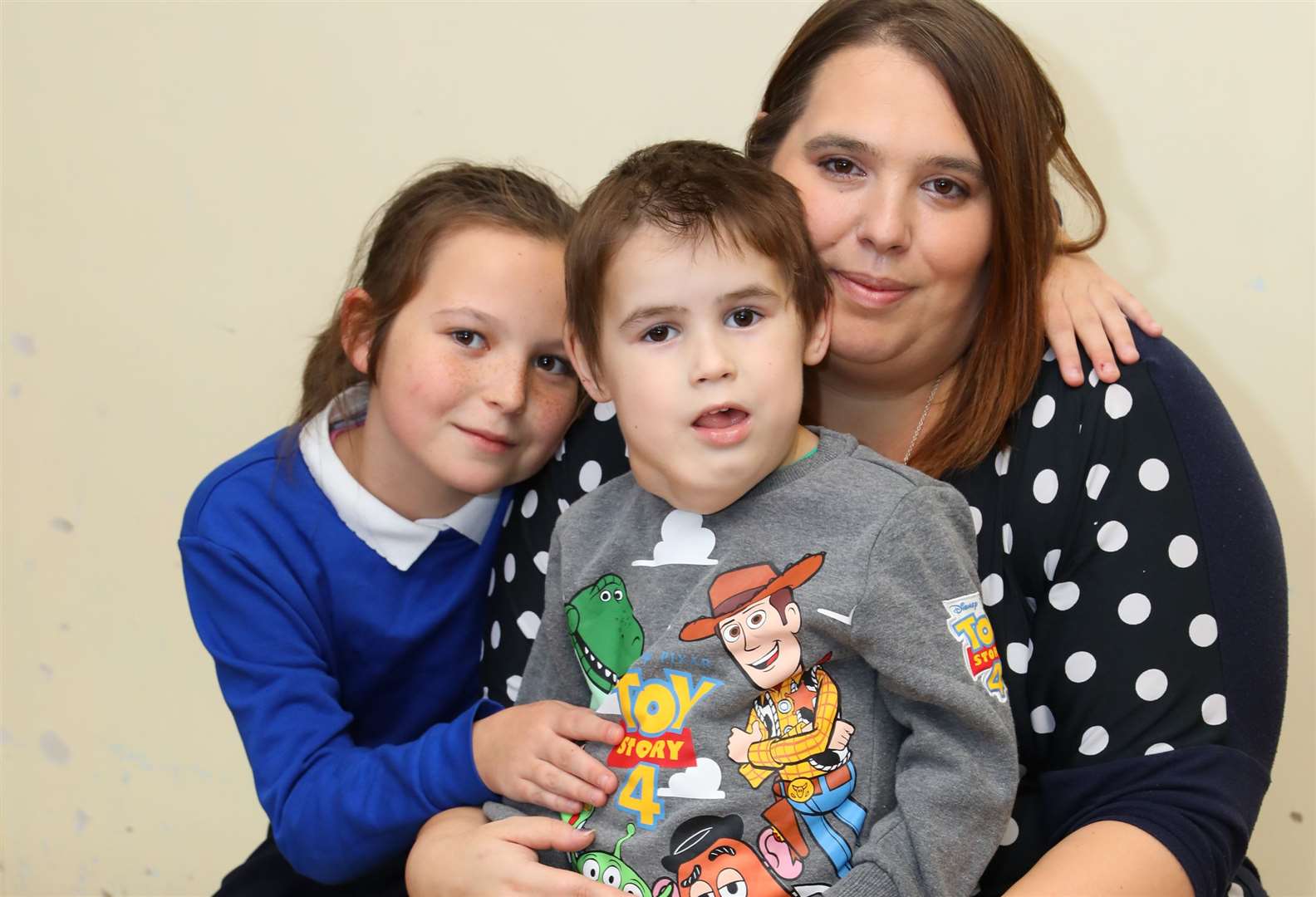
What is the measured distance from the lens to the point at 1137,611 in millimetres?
1450

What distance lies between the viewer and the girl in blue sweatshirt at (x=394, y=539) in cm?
157

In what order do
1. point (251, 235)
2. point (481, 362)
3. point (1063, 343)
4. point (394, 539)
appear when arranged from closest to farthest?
point (1063, 343) < point (481, 362) < point (394, 539) < point (251, 235)

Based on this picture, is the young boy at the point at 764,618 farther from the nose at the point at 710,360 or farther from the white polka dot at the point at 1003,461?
the white polka dot at the point at 1003,461

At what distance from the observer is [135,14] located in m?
2.42

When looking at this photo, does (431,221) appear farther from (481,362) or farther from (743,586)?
(743,586)

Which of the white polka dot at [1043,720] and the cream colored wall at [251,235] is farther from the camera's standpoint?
the cream colored wall at [251,235]

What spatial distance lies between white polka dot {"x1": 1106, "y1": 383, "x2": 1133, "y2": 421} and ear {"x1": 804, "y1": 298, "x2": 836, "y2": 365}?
306 mm

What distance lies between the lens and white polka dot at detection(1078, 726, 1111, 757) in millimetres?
1452

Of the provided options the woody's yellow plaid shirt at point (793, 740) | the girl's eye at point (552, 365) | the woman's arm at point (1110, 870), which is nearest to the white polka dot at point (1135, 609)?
the woman's arm at point (1110, 870)

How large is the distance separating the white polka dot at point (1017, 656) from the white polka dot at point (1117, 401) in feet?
0.86

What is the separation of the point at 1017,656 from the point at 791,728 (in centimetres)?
33

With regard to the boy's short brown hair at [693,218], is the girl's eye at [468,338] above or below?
below

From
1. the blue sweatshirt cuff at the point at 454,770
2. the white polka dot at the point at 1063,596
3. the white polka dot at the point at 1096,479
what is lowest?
the blue sweatshirt cuff at the point at 454,770

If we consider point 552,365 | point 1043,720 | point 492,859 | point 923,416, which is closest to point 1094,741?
point 1043,720
